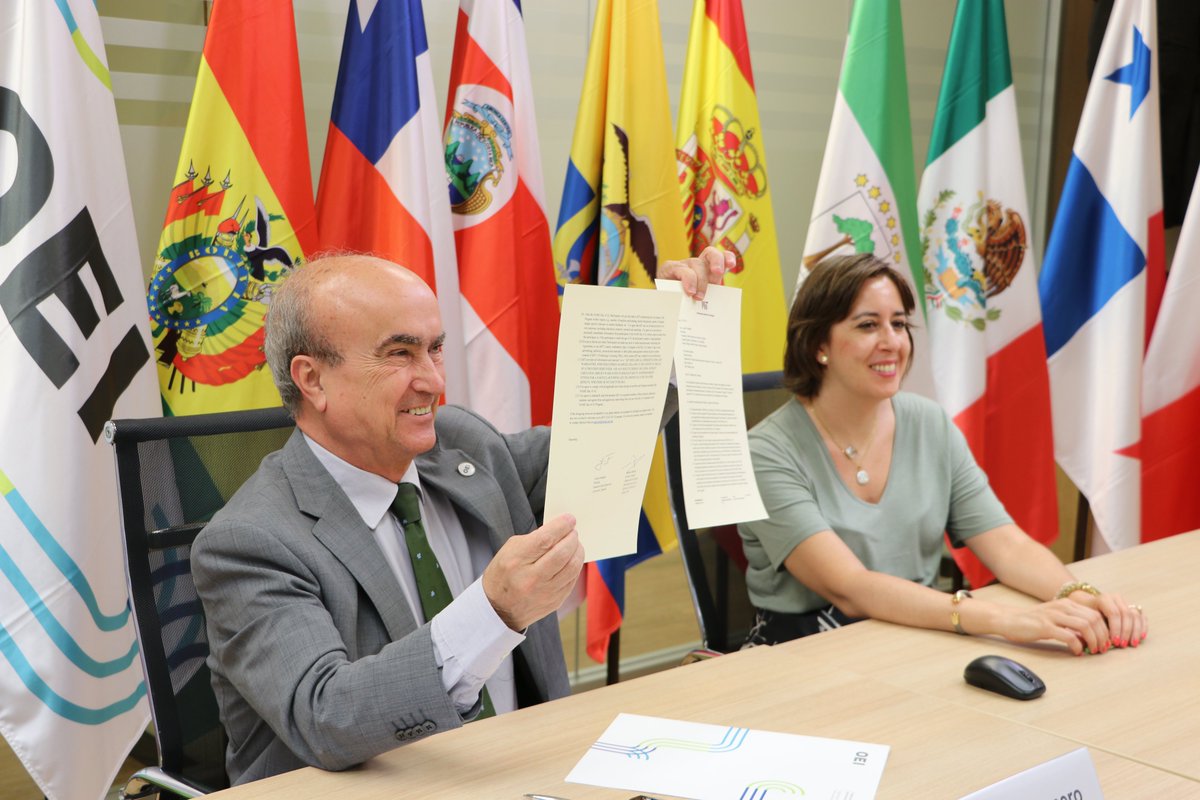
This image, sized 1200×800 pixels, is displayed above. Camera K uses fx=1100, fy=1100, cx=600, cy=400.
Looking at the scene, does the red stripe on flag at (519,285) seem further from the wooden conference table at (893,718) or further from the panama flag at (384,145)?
the wooden conference table at (893,718)

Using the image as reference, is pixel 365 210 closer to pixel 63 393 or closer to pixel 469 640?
pixel 63 393

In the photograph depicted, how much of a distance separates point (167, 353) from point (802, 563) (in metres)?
1.42

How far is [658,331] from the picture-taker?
1.34m

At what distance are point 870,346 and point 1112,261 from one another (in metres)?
1.76

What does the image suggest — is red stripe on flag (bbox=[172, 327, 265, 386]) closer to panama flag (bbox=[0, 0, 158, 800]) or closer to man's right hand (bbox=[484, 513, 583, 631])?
panama flag (bbox=[0, 0, 158, 800])

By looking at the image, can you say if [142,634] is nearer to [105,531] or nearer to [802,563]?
[105,531]

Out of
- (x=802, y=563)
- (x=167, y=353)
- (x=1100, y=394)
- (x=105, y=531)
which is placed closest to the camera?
(x=802, y=563)

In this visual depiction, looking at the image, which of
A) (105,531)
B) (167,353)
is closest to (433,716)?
(105,531)

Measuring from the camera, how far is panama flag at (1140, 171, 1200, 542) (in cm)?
358

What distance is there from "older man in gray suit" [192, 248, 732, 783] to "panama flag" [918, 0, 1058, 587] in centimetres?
219

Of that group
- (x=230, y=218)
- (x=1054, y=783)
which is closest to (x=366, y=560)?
(x=1054, y=783)

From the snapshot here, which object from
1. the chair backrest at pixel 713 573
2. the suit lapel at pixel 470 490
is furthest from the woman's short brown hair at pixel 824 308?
the suit lapel at pixel 470 490

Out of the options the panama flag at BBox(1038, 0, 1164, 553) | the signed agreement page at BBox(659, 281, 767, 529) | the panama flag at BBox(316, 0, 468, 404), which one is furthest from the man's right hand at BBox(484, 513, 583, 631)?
the panama flag at BBox(1038, 0, 1164, 553)

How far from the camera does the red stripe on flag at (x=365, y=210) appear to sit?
2631 mm
